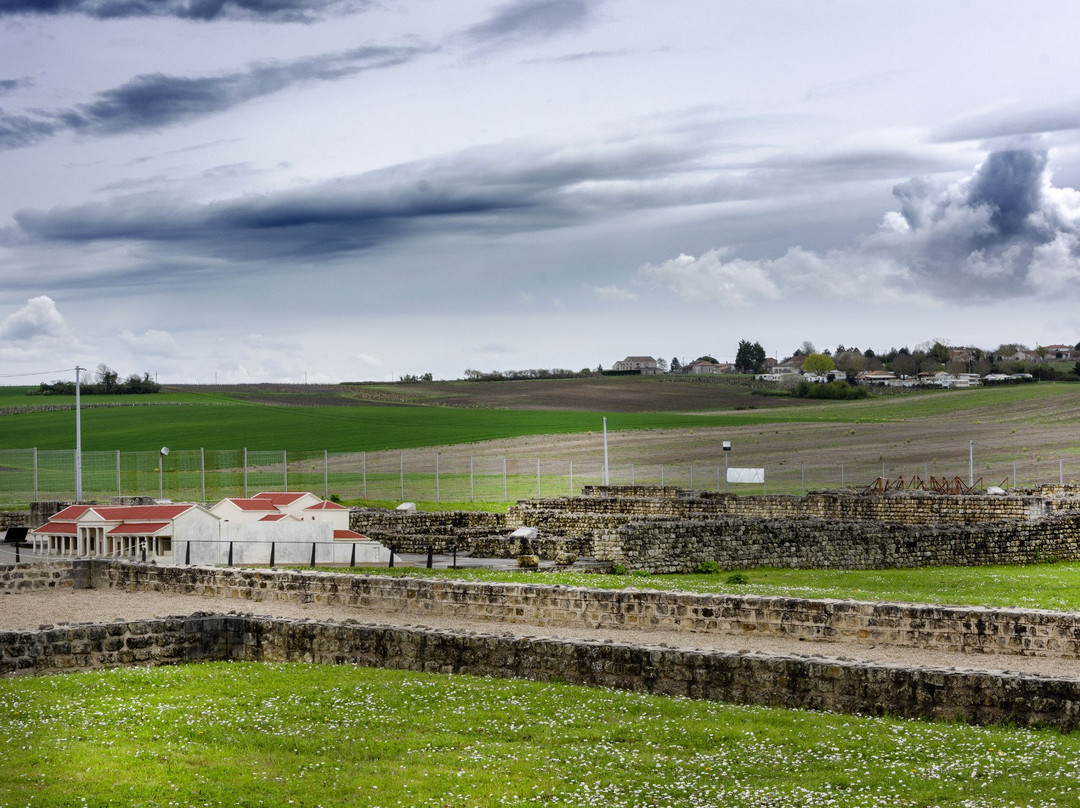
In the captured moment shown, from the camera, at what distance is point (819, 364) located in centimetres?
14825

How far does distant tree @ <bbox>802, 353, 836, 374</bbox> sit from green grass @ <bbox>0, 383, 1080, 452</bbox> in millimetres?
32805

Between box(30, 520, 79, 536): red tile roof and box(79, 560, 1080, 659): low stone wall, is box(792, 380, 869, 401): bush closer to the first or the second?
box(30, 520, 79, 536): red tile roof

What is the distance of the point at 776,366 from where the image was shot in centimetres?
15988

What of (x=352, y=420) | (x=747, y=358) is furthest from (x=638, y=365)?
(x=352, y=420)

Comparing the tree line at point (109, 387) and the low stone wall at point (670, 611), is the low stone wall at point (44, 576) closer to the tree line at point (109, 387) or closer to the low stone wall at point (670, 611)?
the low stone wall at point (670, 611)

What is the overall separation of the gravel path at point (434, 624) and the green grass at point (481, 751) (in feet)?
6.50

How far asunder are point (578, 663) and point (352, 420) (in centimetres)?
8243

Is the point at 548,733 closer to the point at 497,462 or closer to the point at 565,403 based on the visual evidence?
the point at 497,462

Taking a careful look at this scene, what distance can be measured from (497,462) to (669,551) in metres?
41.0

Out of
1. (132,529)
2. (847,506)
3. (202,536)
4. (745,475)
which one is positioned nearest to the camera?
(132,529)

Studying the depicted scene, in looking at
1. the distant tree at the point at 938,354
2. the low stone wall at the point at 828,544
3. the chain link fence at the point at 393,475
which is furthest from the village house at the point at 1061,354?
the low stone wall at the point at 828,544

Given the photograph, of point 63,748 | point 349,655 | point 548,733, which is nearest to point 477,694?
point 548,733

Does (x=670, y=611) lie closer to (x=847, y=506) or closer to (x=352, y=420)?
(x=847, y=506)

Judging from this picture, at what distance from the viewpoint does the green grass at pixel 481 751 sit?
10.3m
